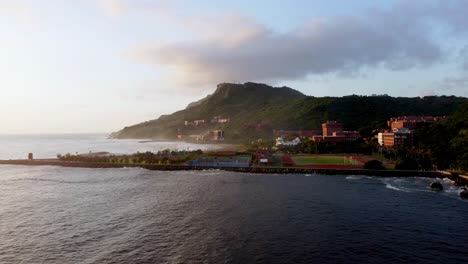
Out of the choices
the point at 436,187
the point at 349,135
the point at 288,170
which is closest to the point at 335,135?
the point at 349,135

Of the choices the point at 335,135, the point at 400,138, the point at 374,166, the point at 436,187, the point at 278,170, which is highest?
the point at 335,135

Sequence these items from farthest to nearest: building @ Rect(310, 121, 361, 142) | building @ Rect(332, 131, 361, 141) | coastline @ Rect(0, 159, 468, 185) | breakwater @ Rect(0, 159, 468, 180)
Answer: building @ Rect(332, 131, 361, 141) < building @ Rect(310, 121, 361, 142) < breakwater @ Rect(0, 159, 468, 180) < coastline @ Rect(0, 159, 468, 185)

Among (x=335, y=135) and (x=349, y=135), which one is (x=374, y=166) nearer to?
(x=335, y=135)

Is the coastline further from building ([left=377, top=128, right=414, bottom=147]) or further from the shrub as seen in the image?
building ([left=377, top=128, right=414, bottom=147])

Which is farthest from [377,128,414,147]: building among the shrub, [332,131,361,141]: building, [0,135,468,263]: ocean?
[0,135,468,263]: ocean

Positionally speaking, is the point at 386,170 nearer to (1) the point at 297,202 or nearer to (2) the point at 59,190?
(1) the point at 297,202

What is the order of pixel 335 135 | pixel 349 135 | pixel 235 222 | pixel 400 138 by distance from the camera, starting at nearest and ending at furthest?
pixel 235 222
pixel 400 138
pixel 349 135
pixel 335 135

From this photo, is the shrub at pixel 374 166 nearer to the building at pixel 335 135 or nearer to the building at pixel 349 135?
the building at pixel 335 135

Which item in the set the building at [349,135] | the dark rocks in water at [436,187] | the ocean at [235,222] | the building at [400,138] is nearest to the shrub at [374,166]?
the ocean at [235,222]
